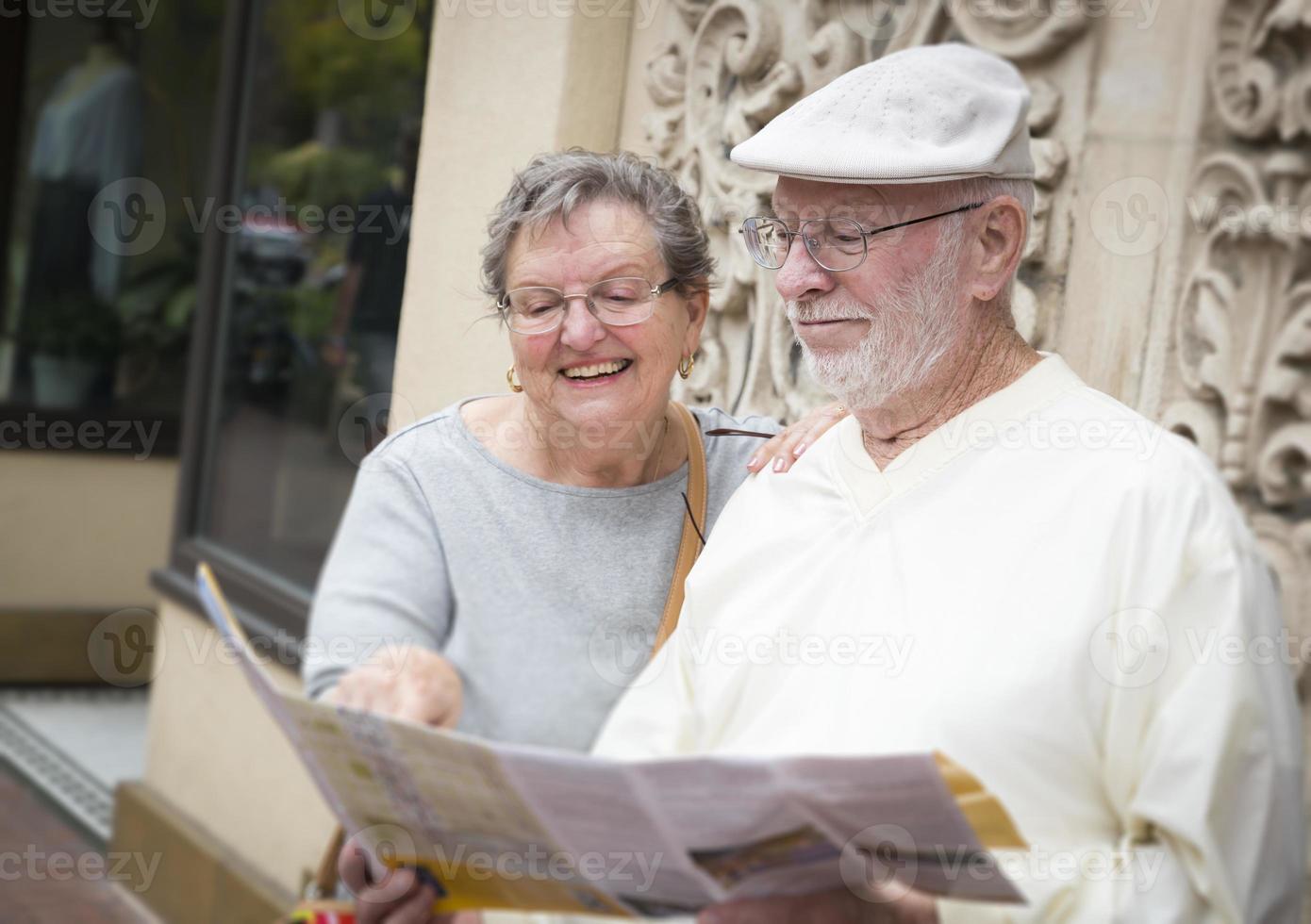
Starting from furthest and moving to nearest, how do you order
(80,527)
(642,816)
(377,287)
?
(80,527) < (377,287) < (642,816)

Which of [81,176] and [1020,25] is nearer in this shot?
[1020,25]

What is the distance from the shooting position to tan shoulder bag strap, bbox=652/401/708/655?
2.25m

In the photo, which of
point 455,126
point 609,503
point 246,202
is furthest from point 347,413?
point 609,503

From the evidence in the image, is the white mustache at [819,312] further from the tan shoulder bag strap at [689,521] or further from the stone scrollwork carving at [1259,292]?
the stone scrollwork carving at [1259,292]

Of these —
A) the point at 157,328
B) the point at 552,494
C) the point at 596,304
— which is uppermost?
the point at 596,304

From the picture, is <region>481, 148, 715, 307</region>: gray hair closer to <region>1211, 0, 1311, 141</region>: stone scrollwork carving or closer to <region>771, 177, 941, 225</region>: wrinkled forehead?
<region>771, 177, 941, 225</region>: wrinkled forehead

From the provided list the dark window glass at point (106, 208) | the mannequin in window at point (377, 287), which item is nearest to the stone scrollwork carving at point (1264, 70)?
the mannequin in window at point (377, 287)

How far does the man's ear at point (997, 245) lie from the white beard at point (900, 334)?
0.14 ft

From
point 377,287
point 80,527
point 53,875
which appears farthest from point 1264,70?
point 80,527

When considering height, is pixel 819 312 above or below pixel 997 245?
below

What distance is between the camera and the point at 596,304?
221 centimetres

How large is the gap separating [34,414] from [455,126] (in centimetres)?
422

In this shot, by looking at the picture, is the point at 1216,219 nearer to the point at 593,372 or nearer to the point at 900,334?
the point at 900,334

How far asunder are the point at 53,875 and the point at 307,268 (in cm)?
241
